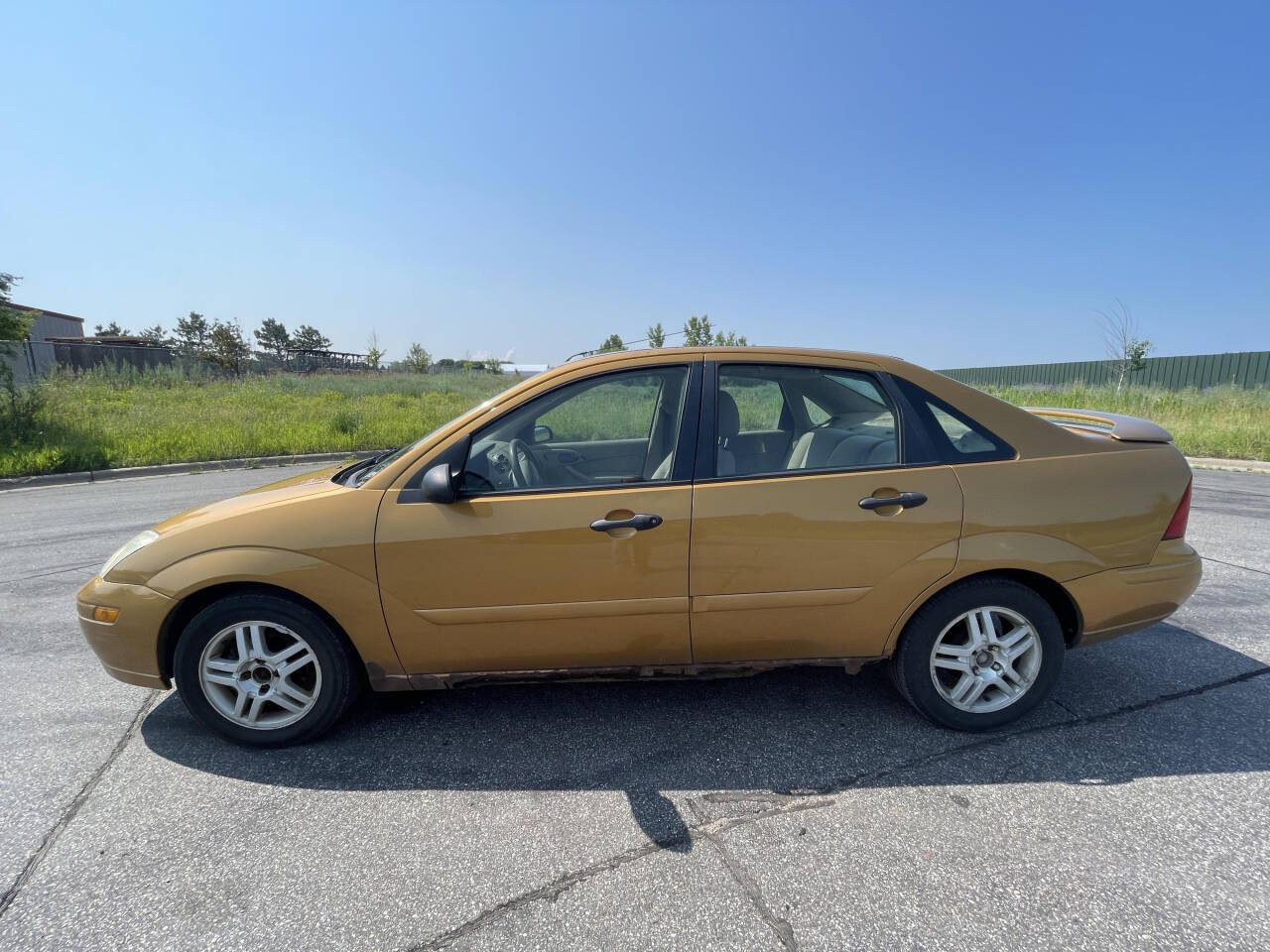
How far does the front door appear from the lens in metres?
2.33

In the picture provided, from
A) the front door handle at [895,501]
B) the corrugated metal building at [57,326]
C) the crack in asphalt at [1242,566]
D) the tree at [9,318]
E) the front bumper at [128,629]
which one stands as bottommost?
the crack in asphalt at [1242,566]

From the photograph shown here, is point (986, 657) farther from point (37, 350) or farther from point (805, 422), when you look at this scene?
point (37, 350)

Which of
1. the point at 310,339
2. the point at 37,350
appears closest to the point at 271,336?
the point at 310,339

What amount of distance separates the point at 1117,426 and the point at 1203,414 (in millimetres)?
18866

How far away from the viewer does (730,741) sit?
2.52m

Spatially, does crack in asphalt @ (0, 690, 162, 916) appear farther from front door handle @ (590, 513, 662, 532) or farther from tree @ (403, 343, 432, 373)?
tree @ (403, 343, 432, 373)

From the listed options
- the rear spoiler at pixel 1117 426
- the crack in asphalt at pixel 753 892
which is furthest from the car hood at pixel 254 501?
the rear spoiler at pixel 1117 426

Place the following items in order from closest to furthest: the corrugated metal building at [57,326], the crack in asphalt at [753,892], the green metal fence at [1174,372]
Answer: the crack in asphalt at [753,892] → the green metal fence at [1174,372] → the corrugated metal building at [57,326]

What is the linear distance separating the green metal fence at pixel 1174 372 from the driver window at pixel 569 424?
81.2 feet

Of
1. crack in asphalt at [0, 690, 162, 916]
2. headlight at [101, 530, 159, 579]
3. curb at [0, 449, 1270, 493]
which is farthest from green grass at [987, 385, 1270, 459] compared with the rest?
crack in asphalt at [0, 690, 162, 916]

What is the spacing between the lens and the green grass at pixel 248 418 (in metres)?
11.5

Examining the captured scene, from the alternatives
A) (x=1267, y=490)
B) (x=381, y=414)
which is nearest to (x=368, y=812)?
(x=1267, y=490)

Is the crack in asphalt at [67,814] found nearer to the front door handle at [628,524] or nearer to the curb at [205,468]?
the front door handle at [628,524]

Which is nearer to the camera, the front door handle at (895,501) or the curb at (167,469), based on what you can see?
the front door handle at (895,501)
